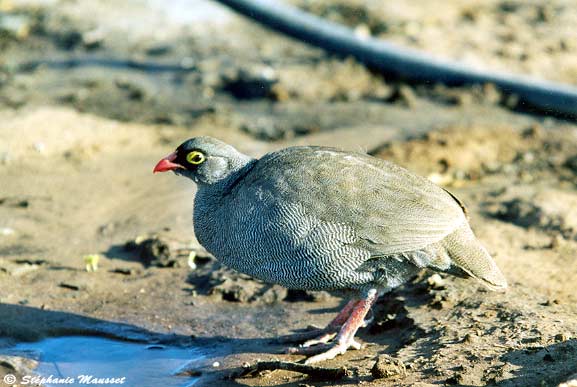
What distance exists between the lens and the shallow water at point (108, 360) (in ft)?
22.3

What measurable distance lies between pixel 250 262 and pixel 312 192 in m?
0.65

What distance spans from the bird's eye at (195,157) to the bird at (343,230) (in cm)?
54

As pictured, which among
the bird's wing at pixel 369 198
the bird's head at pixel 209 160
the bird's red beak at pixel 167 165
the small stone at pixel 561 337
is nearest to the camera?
the small stone at pixel 561 337

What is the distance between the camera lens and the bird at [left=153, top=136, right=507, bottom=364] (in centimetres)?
645

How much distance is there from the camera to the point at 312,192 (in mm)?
6520

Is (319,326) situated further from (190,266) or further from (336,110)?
(336,110)

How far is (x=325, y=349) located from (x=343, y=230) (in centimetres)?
94

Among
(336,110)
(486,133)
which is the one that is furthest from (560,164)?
(336,110)

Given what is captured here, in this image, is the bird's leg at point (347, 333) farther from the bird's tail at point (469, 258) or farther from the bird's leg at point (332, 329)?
the bird's tail at point (469, 258)

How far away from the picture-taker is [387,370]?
6.09 metres

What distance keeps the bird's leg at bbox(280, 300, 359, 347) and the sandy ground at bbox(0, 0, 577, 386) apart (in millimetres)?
202

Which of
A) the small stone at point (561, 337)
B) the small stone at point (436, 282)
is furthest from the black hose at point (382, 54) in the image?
the small stone at point (561, 337)

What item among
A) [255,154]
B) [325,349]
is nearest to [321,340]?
[325,349]

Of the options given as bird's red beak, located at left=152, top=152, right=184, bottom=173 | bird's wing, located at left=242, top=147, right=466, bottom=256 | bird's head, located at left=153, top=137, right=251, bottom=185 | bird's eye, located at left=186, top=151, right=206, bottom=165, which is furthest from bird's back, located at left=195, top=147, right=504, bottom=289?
bird's red beak, located at left=152, top=152, right=184, bottom=173
